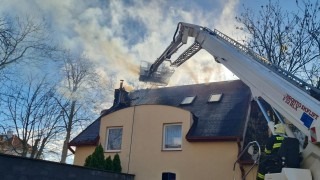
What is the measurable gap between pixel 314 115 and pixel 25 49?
14.8 m

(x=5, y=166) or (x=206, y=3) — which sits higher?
(x=206, y=3)

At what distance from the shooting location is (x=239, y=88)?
16.3 meters

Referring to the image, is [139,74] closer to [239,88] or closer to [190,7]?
[239,88]

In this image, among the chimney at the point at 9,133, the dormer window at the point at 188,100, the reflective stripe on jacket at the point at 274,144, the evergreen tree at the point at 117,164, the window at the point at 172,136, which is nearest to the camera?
the reflective stripe on jacket at the point at 274,144

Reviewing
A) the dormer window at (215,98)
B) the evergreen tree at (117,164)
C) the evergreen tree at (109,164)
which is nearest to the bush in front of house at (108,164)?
the evergreen tree at (109,164)

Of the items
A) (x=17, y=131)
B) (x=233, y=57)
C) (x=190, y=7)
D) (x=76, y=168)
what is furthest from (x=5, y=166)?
(x=17, y=131)

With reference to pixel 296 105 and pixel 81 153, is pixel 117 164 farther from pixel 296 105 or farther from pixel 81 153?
pixel 296 105

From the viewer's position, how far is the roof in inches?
546

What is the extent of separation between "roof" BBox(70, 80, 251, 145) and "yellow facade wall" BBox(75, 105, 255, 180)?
41cm

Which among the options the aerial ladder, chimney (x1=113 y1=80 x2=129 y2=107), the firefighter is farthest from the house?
the firefighter

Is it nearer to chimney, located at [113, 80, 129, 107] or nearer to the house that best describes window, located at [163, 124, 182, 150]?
the house

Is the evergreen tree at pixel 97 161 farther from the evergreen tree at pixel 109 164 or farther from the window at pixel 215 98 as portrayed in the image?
the window at pixel 215 98

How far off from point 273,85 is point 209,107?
28.7 ft

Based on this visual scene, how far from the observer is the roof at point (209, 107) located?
45.5ft
